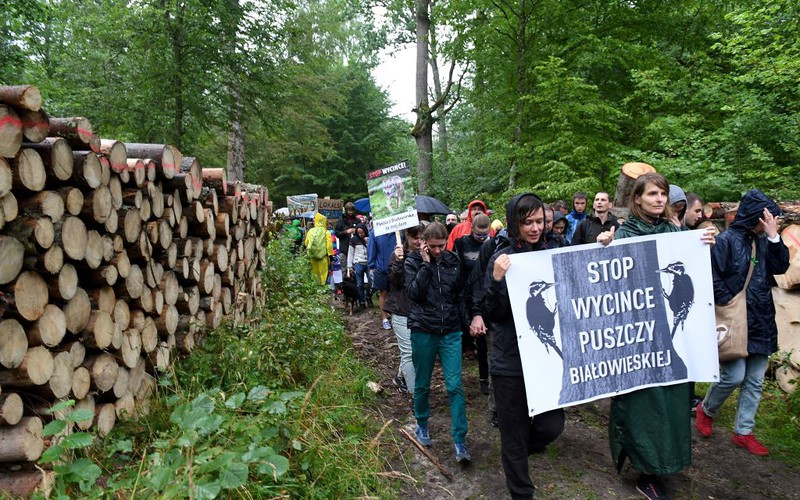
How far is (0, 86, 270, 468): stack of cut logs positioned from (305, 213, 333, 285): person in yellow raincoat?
5521 mm

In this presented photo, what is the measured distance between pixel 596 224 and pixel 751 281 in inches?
84.0

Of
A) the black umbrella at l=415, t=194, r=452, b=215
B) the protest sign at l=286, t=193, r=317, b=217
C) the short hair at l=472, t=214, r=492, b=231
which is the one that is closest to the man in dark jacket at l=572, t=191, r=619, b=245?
the short hair at l=472, t=214, r=492, b=231

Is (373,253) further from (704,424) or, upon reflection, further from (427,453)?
(704,424)

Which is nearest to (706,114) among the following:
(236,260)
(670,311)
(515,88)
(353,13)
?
(515,88)

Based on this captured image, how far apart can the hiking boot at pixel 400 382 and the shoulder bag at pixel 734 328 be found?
3198 millimetres

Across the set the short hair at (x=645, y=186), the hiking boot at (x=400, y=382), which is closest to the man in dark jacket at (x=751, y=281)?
the short hair at (x=645, y=186)

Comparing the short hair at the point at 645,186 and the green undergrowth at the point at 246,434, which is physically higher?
the short hair at the point at 645,186

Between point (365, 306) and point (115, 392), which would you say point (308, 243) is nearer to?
point (365, 306)

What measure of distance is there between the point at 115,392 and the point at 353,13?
20.0m

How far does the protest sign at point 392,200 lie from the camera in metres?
5.02

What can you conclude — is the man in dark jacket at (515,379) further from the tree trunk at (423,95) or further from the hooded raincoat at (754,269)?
the tree trunk at (423,95)

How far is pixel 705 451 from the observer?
165 inches

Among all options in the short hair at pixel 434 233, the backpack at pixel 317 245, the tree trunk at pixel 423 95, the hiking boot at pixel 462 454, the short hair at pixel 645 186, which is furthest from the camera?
the tree trunk at pixel 423 95

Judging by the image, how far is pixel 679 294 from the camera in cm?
345
